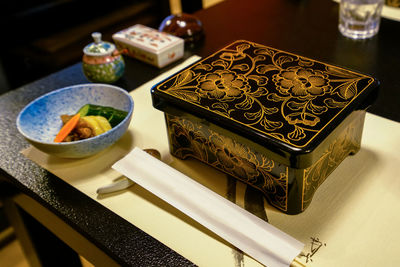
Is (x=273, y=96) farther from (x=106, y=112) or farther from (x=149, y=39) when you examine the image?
(x=149, y=39)

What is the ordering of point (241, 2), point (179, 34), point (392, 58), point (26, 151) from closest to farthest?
point (26, 151), point (392, 58), point (179, 34), point (241, 2)

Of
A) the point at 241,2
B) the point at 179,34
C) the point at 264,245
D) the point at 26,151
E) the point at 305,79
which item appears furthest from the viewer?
the point at 241,2

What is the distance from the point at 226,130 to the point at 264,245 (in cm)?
18

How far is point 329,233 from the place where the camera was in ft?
2.08

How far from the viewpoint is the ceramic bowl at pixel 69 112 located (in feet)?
2.51

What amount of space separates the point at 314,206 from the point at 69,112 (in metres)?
0.55

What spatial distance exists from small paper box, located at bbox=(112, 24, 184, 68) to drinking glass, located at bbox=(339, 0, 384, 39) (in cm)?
47

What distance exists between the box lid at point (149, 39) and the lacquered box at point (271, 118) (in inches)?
12.8

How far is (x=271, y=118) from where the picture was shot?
65 cm

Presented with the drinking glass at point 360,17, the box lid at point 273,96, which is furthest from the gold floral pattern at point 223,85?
the drinking glass at point 360,17

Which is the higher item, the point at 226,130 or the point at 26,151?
the point at 226,130

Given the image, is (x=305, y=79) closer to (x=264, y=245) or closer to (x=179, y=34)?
(x=264, y=245)

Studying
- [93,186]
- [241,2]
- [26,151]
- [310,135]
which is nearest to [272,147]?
[310,135]

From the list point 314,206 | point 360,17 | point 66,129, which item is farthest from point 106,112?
point 360,17
